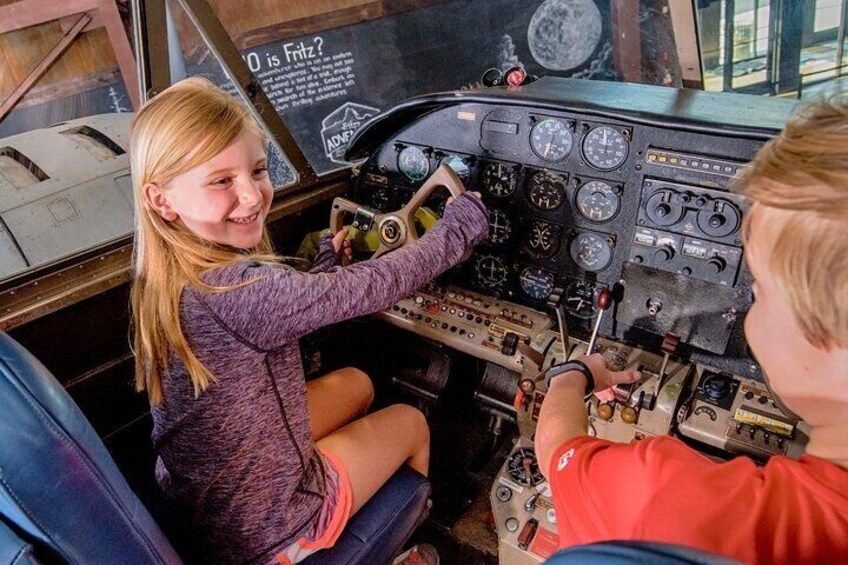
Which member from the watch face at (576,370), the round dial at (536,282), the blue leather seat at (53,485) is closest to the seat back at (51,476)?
the blue leather seat at (53,485)

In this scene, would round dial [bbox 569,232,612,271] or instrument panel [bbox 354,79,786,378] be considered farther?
round dial [bbox 569,232,612,271]

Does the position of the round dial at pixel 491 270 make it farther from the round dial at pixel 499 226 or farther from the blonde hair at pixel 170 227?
the blonde hair at pixel 170 227

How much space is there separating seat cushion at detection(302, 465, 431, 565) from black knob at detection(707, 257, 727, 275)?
1025mm

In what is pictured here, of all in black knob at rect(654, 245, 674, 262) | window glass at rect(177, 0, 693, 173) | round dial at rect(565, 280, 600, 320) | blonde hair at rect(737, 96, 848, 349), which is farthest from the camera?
window glass at rect(177, 0, 693, 173)

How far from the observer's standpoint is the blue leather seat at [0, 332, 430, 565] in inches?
29.0

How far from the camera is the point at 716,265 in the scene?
166 cm

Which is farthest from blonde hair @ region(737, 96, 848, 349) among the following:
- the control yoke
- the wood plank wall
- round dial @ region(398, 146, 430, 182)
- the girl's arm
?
the wood plank wall

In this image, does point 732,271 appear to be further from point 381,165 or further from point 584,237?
point 381,165

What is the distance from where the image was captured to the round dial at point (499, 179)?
6.63 ft

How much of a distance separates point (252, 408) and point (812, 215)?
1.06 metres

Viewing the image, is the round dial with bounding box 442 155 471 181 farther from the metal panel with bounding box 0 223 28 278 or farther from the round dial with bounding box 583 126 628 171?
the metal panel with bounding box 0 223 28 278

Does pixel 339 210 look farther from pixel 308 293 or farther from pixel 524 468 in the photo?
pixel 524 468

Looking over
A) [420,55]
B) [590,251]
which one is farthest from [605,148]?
[420,55]

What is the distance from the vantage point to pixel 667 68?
14.0ft
